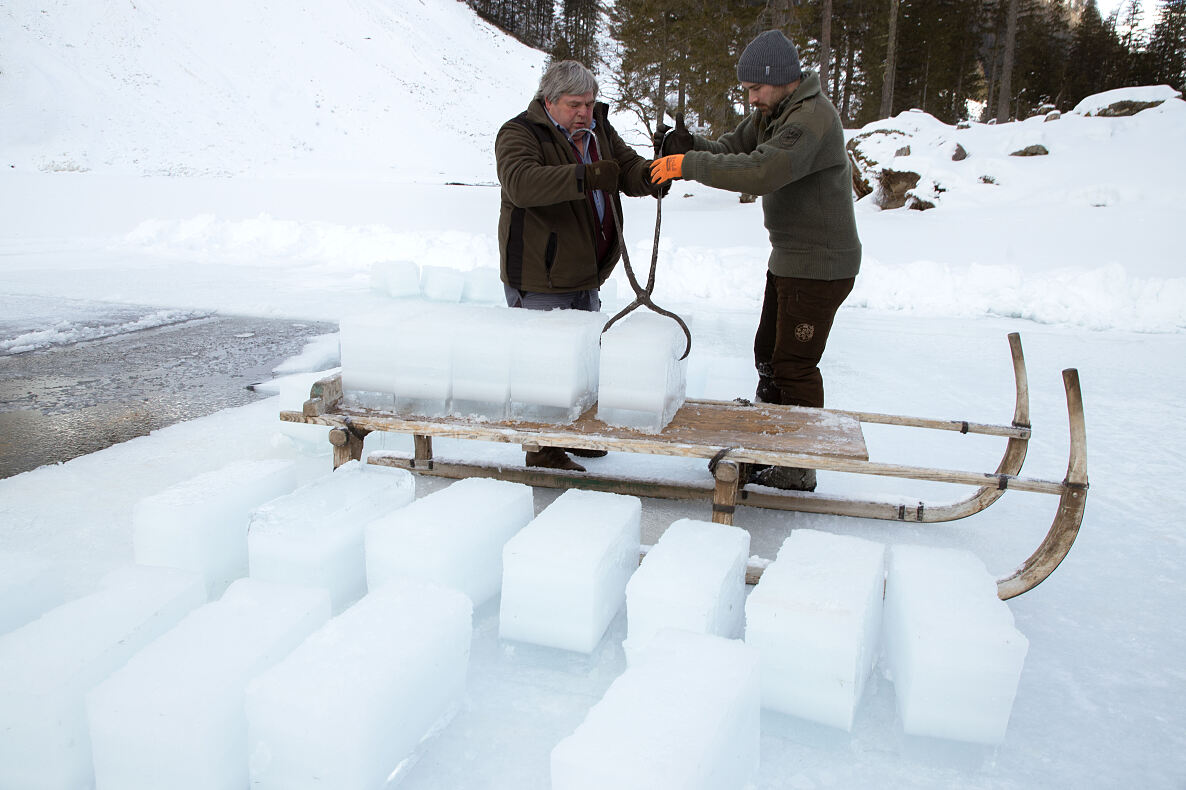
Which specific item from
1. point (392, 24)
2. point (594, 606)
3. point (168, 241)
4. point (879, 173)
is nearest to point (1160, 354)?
point (594, 606)

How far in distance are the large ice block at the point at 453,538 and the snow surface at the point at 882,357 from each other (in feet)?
0.56

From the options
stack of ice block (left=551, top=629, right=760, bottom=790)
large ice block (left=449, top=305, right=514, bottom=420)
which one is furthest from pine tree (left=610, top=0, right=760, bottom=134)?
stack of ice block (left=551, top=629, right=760, bottom=790)

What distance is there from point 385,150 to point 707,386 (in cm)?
2949

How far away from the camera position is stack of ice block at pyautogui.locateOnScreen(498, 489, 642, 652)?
223 centimetres

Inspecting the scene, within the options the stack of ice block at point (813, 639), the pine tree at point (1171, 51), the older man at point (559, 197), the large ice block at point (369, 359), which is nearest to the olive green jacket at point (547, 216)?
the older man at point (559, 197)

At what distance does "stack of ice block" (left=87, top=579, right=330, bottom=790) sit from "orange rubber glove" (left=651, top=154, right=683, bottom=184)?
1.96m

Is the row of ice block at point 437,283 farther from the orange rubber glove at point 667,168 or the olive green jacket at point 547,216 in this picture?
the orange rubber glove at point 667,168

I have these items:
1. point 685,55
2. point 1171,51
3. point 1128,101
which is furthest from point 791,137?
point 1171,51

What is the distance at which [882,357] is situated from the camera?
19.6 ft

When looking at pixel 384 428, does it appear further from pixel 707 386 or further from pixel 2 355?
pixel 2 355

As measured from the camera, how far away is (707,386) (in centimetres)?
482

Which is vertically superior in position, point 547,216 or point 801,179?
point 801,179

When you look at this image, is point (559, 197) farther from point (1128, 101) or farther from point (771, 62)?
point (1128, 101)

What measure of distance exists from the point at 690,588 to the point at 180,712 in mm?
1185
